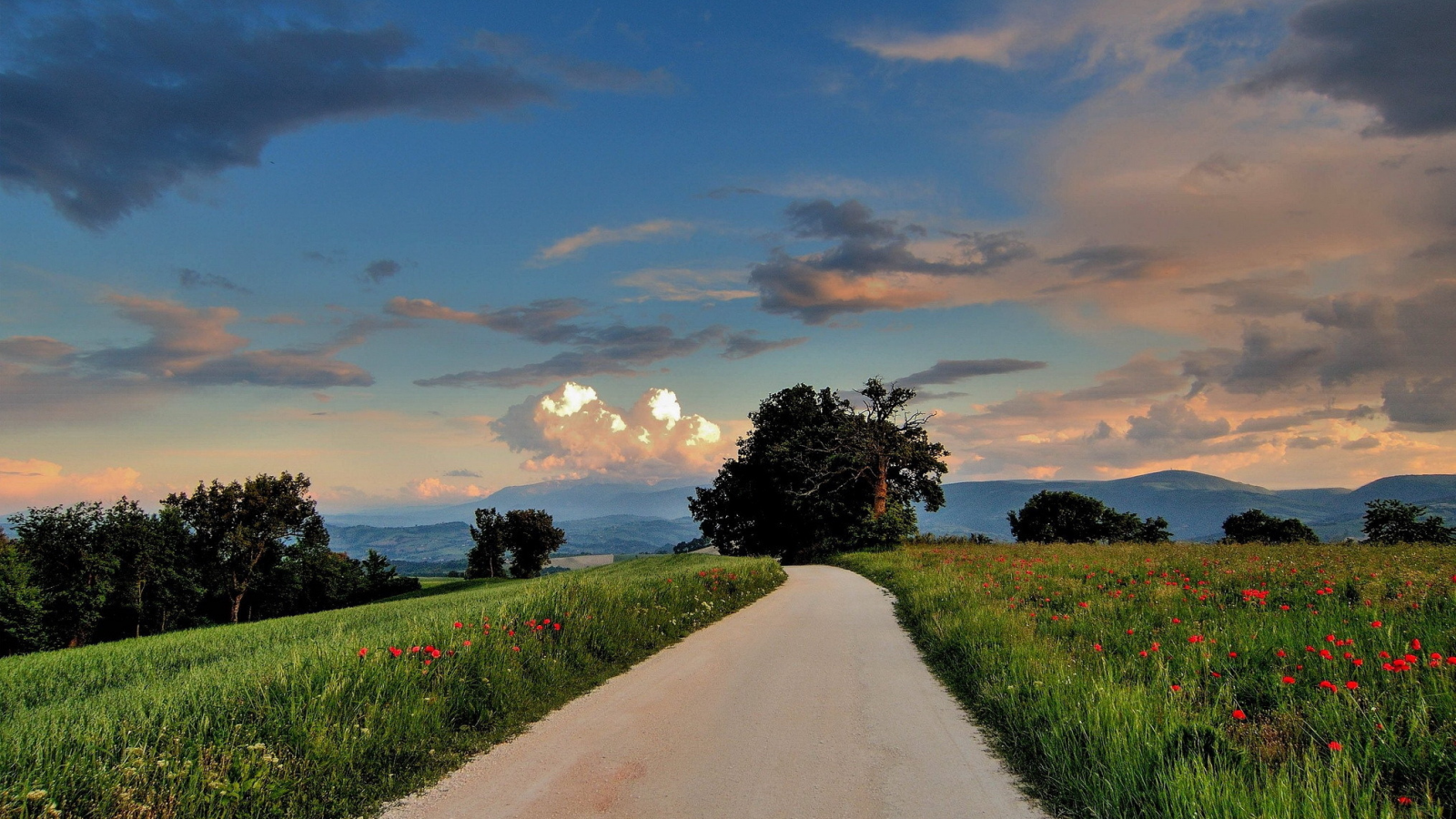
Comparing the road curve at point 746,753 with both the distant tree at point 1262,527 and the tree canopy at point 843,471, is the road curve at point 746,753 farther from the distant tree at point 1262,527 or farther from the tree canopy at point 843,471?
the distant tree at point 1262,527

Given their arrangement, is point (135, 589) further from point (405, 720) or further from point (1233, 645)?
point (1233, 645)

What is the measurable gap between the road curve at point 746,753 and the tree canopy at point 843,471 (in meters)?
32.1

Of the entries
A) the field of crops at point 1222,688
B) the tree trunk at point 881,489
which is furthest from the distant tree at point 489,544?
the field of crops at point 1222,688

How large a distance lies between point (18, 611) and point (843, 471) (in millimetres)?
49764

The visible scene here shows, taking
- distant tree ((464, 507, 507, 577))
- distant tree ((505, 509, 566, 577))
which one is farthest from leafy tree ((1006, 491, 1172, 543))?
distant tree ((464, 507, 507, 577))

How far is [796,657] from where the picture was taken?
9867 mm

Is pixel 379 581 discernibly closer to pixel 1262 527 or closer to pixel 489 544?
pixel 489 544

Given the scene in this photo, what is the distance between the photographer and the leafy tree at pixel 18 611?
37.4 metres

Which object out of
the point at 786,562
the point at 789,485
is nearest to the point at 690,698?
the point at 789,485

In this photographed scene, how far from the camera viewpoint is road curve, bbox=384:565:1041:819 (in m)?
4.83

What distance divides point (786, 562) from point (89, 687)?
45.7 m

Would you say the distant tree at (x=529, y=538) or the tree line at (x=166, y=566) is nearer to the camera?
the tree line at (x=166, y=566)

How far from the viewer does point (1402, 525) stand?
34688mm

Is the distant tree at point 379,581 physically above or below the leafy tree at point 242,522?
below
